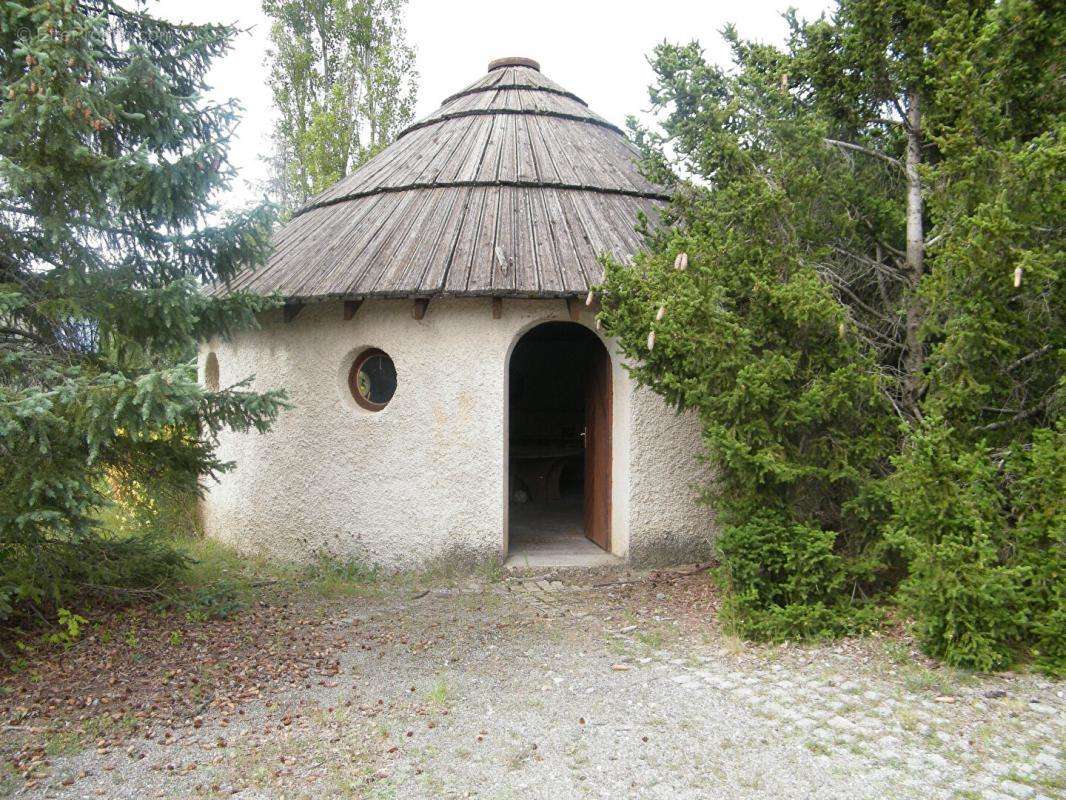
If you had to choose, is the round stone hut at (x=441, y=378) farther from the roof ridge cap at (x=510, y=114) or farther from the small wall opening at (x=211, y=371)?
the roof ridge cap at (x=510, y=114)

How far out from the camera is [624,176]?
30.9 ft

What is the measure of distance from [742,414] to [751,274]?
0.97 m

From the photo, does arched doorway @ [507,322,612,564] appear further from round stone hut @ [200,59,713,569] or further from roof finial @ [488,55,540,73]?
roof finial @ [488,55,540,73]

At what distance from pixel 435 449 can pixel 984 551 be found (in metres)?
4.77

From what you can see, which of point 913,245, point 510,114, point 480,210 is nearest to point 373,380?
point 480,210

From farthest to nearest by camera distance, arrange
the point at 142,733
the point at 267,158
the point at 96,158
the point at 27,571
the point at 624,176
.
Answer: the point at 267,158 < the point at 624,176 < the point at 27,571 < the point at 96,158 < the point at 142,733

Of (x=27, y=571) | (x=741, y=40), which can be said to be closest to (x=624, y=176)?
(x=741, y=40)

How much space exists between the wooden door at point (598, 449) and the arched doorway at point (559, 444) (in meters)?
0.01

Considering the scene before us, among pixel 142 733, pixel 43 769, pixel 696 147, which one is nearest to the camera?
pixel 43 769

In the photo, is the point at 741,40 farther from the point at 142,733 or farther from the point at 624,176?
the point at 142,733

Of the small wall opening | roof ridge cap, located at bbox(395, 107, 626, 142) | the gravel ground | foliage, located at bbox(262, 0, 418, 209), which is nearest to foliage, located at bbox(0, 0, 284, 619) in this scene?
the gravel ground

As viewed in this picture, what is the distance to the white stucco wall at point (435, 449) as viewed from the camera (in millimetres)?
7539

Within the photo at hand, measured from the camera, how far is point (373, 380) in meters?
8.55

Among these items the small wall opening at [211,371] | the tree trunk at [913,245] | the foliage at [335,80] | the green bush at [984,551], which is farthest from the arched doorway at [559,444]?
the foliage at [335,80]
